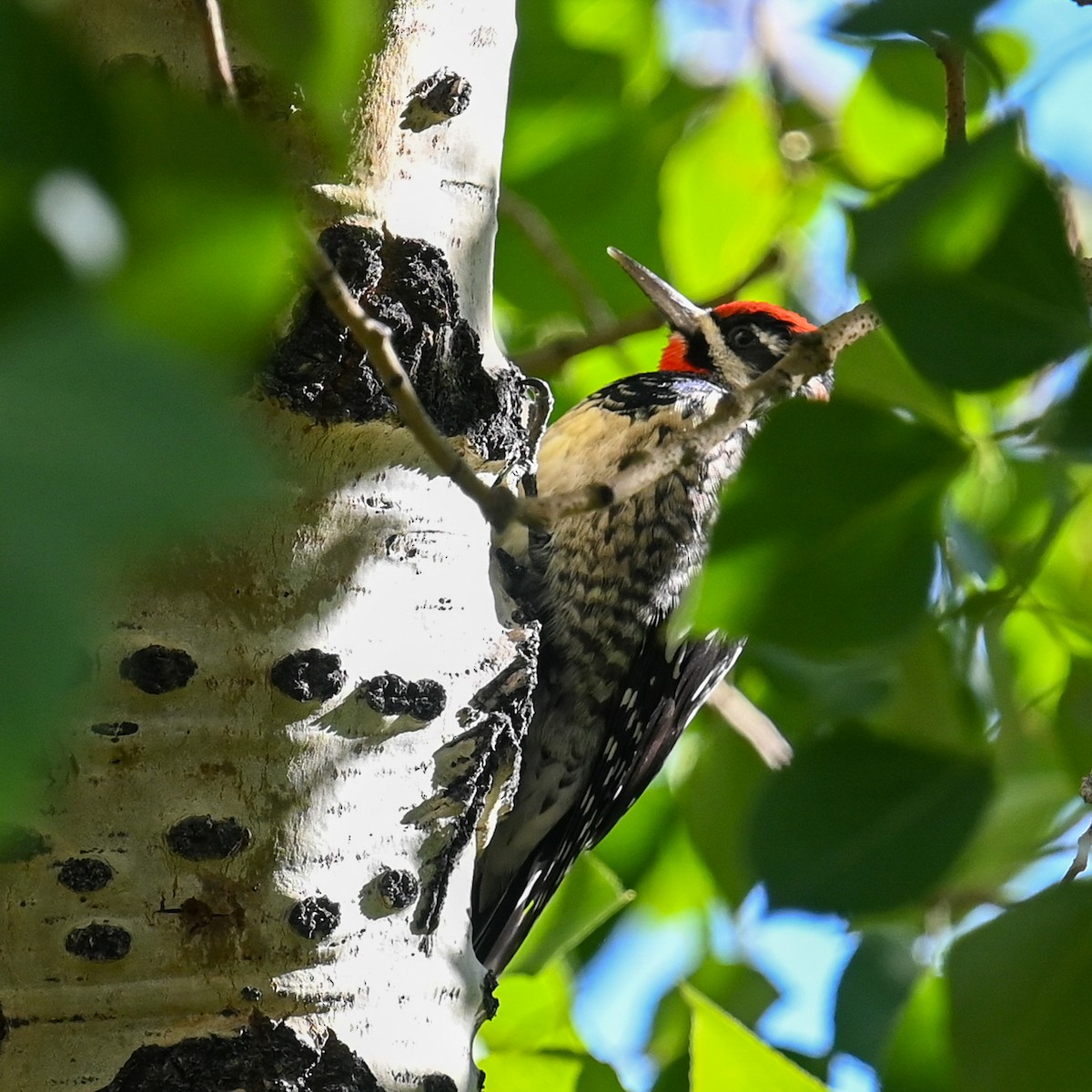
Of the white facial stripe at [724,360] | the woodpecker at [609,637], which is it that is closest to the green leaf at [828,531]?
the woodpecker at [609,637]

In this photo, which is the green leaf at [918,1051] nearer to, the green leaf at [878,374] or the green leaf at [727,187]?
the green leaf at [878,374]

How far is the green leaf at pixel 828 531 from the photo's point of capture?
1.76ft

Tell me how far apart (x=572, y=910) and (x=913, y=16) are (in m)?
1.25

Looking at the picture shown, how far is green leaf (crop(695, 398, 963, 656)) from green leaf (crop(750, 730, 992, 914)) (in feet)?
0.15

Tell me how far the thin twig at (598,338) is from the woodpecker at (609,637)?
103 millimetres

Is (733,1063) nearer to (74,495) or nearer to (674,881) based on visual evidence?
(74,495)

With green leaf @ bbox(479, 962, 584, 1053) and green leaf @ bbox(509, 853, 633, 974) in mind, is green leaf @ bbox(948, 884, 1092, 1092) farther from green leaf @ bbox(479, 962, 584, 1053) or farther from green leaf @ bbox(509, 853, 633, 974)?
green leaf @ bbox(509, 853, 633, 974)

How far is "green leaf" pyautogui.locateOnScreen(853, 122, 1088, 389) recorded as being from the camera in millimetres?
441

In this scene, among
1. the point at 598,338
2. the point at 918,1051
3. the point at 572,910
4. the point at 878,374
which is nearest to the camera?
the point at 918,1051

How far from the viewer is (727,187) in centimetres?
210

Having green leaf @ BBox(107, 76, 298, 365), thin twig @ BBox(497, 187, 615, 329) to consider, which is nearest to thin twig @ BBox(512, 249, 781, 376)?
thin twig @ BBox(497, 187, 615, 329)

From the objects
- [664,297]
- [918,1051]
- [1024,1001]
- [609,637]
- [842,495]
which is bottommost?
[609,637]

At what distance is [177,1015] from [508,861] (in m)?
0.97

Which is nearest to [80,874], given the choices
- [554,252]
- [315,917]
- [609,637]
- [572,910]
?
[315,917]
